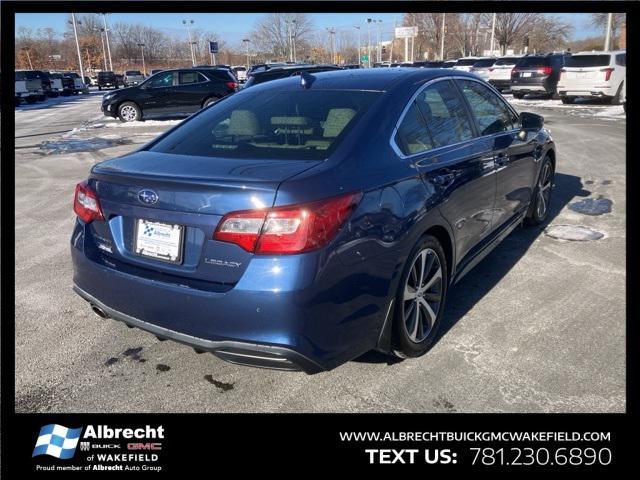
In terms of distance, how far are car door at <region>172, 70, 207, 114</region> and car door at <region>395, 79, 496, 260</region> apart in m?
15.0

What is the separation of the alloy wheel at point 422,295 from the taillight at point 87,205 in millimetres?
1683

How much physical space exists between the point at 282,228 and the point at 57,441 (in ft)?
4.95

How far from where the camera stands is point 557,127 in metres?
12.7

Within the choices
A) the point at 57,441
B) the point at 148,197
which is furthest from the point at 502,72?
the point at 57,441

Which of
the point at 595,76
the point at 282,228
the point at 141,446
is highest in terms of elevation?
the point at 595,76

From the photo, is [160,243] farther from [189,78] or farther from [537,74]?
[537,74]

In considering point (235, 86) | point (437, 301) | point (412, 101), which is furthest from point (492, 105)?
point (235, 86)

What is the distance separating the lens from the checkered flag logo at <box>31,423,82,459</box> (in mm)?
2377

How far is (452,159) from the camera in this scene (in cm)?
317

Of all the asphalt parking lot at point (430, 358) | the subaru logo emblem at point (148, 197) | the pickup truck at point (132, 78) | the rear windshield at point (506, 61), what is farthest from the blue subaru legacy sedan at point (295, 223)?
the pickup truck at point (132, 78)

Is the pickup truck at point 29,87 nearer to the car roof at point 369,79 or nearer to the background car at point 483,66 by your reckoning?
the background car at point 483,66

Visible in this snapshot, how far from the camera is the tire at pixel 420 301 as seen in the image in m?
2.75

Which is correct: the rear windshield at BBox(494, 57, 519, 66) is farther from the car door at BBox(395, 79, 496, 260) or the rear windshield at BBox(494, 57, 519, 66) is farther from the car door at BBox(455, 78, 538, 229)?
the car door at BBox(395, 79, 496, 260)

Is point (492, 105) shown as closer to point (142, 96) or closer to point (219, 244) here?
point (219, 244)
